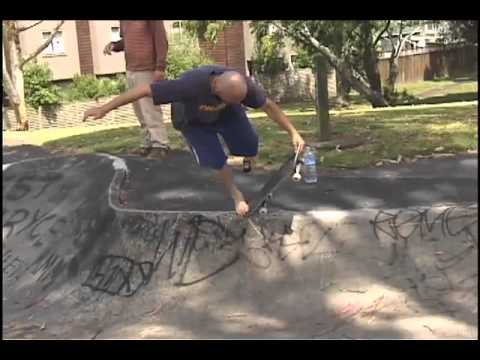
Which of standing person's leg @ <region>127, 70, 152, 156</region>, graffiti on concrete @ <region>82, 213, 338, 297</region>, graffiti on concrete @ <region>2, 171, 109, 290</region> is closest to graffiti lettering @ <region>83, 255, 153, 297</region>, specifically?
graffiti on concrete @ <region>82, 213, 338, 297</region>

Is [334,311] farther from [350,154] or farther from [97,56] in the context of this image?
[97,56]

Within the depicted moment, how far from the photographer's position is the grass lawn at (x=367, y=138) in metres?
7.85

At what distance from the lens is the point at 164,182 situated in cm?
714

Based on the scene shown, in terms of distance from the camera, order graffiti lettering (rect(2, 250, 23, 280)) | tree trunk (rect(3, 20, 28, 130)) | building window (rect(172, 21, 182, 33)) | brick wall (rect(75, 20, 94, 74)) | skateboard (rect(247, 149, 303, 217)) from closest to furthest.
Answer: skateboard (rect(247, 149, 303, 217)), graffiti lettering (rect(2, 250, 23, 280)), tree trunk (rect(3, 20, 28, 130)), building window (rect(172, 21, 182, 33)), brick wall (rect(75, 20, 94, 74))

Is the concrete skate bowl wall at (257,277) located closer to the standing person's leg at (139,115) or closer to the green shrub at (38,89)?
the standing person's leg at (139,115)

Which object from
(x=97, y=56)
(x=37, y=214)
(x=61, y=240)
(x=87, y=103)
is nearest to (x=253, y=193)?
(x=61, y=240)

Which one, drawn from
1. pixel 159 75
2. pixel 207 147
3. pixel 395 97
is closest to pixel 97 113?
pixel 207 147

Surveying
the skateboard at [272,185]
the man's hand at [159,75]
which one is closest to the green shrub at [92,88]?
the man's hand at [159,75]

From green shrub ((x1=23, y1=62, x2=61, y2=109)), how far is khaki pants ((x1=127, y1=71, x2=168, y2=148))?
2050 cm

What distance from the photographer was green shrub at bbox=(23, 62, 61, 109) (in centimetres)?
2805

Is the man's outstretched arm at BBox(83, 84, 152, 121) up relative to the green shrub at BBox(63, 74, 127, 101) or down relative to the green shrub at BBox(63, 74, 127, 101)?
up

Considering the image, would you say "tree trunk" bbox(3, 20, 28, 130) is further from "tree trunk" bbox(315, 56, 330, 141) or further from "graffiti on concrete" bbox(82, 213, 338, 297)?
"graffiti on concrete" bbox(82, 213, 338, 297)

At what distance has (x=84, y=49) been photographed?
33562 millimetres

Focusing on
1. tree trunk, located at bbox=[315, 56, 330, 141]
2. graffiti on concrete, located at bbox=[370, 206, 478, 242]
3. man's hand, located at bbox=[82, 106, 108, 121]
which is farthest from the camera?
tree trunk, located at bbox=[315, 56, 330, 141]
